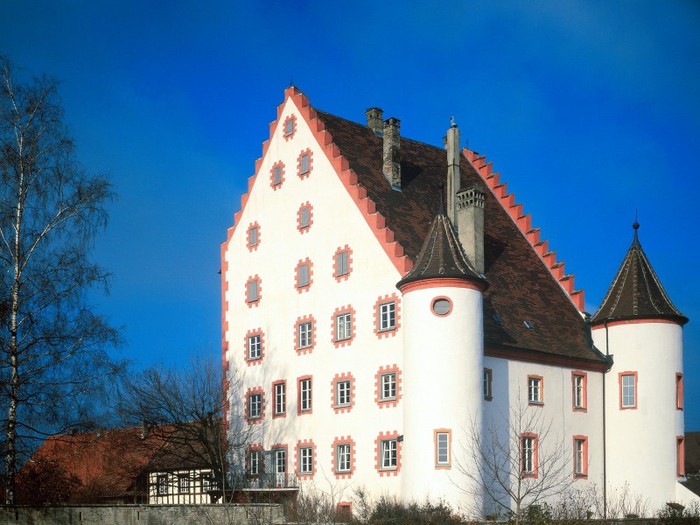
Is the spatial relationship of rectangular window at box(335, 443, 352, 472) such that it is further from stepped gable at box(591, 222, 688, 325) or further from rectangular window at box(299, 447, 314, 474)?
stepped gable at box(591, 222, 688, 325)

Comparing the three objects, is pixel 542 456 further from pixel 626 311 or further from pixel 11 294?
pixel 11 294

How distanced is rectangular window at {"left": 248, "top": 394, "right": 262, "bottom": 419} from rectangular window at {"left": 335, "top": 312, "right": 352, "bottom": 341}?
5.90 m

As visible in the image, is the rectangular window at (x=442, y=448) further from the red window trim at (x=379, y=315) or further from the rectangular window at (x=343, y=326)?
the rectangular window at (x=343, y=326)

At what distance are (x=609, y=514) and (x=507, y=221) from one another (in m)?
14.5

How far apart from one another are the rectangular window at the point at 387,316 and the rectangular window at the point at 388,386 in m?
1.79

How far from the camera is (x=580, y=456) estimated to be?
46094 millimetres

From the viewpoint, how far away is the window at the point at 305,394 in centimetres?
4600

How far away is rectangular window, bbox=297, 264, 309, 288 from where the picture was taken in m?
46.8

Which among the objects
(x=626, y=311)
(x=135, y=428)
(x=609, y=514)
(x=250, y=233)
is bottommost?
(x=609, y=514)

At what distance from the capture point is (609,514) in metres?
44.8

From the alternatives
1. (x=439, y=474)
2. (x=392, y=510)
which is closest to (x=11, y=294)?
(x=392, y=510)

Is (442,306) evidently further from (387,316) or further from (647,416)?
(647,416)

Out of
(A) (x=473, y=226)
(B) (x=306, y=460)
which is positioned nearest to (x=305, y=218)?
(A) (x=473, y=226)

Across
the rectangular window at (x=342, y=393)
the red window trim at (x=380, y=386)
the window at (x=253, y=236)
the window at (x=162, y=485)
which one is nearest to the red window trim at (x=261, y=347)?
the window at (x=253, y=236)
